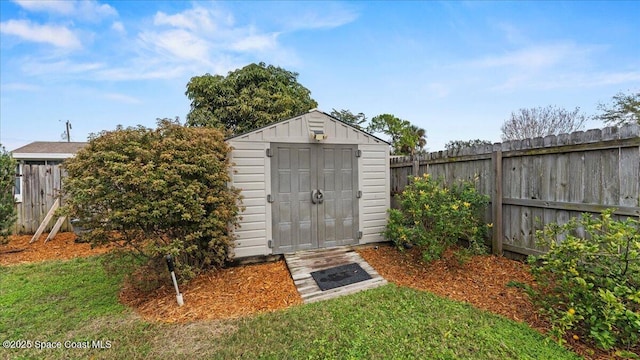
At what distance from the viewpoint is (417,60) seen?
8.06 m

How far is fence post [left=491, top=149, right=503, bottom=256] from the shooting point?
407 cm

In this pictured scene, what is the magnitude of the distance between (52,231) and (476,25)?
451 inches

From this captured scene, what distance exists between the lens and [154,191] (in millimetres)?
3264

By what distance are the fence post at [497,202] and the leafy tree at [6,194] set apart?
9.07 m

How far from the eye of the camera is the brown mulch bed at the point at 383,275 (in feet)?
9.91

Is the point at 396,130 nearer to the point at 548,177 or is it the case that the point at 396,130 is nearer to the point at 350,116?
the point at 350,116

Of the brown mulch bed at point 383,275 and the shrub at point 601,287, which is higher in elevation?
the shrub at point 601,287

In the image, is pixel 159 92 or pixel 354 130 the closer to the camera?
pixel 354 130

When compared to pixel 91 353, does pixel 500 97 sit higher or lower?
higher

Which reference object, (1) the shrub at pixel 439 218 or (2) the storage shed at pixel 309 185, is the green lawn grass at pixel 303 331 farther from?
(2) the storage shed at pixel 309 185

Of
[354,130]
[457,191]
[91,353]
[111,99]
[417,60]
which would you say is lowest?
[91,353]

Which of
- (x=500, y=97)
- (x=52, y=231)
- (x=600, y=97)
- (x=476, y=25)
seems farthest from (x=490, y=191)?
(x=600, y=97)

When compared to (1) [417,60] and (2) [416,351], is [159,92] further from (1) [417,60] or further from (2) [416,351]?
(2) [416,351]

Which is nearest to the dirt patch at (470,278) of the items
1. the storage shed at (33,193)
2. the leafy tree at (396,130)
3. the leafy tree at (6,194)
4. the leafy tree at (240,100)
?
the leafy tree at (6,194)
